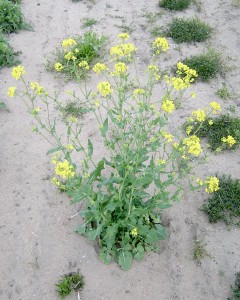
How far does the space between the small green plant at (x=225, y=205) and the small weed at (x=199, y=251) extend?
316 mm

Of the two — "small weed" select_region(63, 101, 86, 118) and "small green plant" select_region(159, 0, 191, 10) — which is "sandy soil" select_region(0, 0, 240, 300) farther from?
"small green plant" select_region(159, 0, 191, 10)

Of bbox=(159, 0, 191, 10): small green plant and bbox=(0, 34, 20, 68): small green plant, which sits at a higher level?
bbox=(159, 0, 191, 10): small green plant

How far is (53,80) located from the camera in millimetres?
5414

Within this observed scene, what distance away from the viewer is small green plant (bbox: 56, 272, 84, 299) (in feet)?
10.4

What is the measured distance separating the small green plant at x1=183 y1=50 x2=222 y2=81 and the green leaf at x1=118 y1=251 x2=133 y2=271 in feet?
10.4

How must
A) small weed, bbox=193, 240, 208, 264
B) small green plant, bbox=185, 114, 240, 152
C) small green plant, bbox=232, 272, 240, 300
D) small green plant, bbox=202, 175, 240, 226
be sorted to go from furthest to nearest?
small green plant, bbox=185, 114, 240, 152 < small green plant, bbox=202, 175, 240, 226 < small weed, bbox=193, 240, 208, 264 < small green plant, bbox=232, 272, 240, 300

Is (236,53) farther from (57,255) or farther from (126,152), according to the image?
(57,255)

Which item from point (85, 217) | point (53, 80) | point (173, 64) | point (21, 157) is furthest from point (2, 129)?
point (173, 64)

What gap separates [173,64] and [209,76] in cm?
65

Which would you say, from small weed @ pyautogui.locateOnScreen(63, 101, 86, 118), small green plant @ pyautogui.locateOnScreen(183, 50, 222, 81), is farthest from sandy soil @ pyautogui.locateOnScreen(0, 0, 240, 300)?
small weed @ pyautogui.locateOnScreen(63, 101, 86, 118)

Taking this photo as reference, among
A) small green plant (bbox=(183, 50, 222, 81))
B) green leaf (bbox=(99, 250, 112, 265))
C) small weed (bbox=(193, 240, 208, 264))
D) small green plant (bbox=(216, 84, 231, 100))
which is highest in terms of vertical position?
small green plant (bbox=(183, 50, 222, 81))

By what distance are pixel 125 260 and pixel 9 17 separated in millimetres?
4865

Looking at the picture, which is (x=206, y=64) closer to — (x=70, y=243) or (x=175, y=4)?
(x=175, y=4)

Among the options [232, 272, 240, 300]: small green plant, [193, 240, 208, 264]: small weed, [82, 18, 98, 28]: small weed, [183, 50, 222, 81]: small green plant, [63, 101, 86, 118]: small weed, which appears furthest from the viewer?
[82, 18, 98, 28]: small weed
